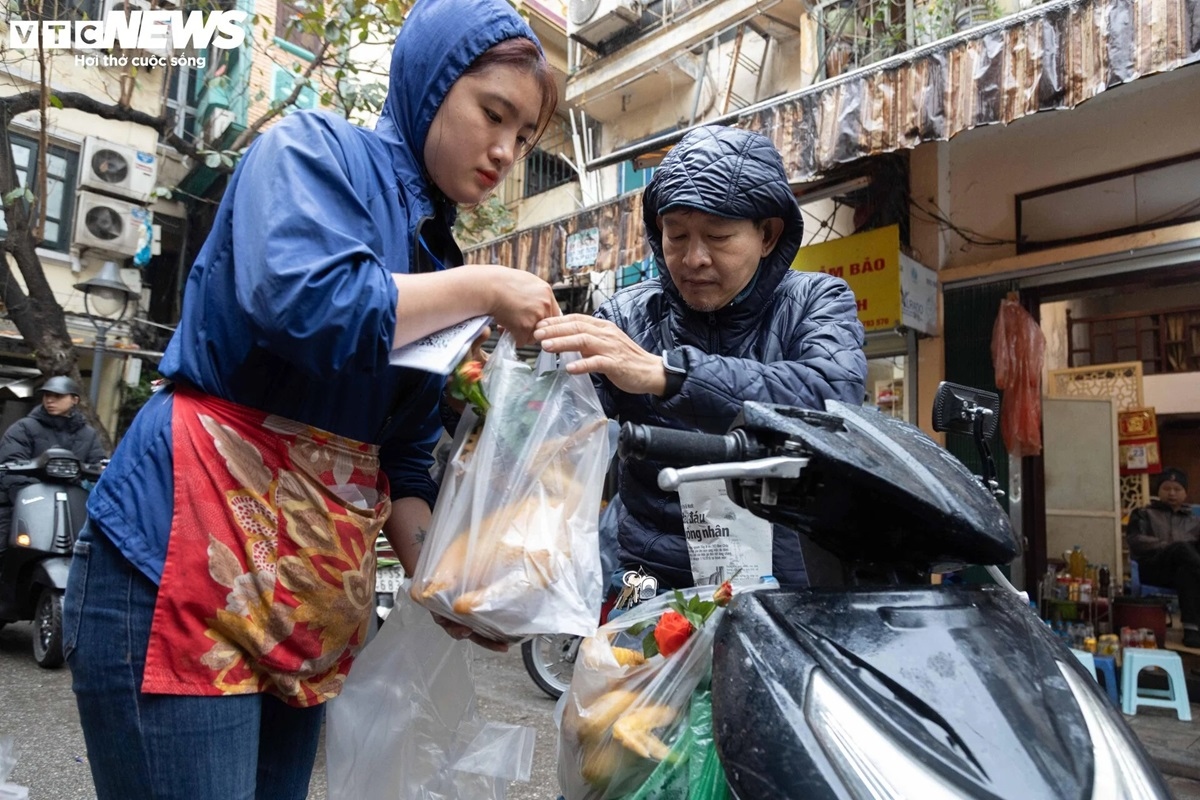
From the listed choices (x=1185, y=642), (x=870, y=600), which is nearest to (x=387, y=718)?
(x=870, y=600)

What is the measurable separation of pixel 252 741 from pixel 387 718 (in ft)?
1.03

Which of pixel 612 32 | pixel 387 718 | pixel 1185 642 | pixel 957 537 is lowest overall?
pixel 1185 642

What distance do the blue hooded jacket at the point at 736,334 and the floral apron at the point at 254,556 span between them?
A: 1.98 feet

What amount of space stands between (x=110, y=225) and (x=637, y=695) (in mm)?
12030

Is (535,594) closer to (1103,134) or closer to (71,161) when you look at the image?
(1103,134)

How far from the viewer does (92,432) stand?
20.4 ft

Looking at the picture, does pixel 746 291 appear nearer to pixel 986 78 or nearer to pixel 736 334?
pixel 736 334

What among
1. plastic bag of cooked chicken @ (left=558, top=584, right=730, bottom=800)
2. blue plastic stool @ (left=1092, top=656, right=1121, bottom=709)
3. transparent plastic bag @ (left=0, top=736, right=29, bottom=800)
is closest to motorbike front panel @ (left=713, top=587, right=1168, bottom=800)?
plastic bag of cooked chicken @ (left=558, top=584, right=730, bottom=800)

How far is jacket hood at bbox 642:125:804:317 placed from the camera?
157cm

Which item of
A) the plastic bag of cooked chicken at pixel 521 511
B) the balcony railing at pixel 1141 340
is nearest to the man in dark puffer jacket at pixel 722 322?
the plastic bag of cooked chicken at pixel 521 511

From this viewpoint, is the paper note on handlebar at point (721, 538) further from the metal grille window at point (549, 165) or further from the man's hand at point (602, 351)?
the metal grille window at point (549, 165)

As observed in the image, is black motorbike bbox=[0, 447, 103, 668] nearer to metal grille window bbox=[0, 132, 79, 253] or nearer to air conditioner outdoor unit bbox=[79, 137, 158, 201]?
air conditioner outdoor unit bbox=[79, 137, 158, 201]

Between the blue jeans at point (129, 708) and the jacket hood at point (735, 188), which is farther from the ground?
the jacket hood at point (735, 188)

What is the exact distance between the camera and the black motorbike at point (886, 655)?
81 centimetres
